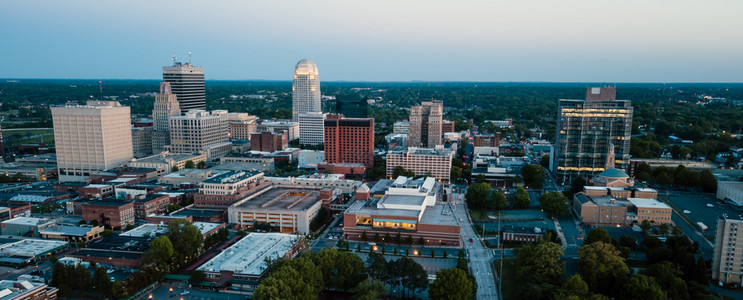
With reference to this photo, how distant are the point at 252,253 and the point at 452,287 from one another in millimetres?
26137

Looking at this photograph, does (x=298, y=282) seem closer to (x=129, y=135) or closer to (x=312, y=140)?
(x=129, y=135)

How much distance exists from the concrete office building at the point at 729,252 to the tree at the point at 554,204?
1037 inches

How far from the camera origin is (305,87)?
7190 inches

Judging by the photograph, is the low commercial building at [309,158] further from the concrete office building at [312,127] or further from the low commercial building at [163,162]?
the concrete office building at [312,127]

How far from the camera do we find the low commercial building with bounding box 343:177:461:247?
224ft

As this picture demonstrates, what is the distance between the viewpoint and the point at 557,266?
5334cm

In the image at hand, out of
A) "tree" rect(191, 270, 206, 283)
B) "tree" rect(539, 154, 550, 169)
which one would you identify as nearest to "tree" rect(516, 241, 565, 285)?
"tree" rect(191, 270, 206, 283)

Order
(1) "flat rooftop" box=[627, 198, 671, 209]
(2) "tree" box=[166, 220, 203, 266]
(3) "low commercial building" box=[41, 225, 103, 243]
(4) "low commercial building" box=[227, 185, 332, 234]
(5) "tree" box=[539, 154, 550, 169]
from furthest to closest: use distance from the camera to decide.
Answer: (5) "tree" box=[539, 154, 550, 169], (1) "flat rooftop" box=[627, 198, 671, 209], (4) "low commercial building" box=[227, 185, 332, 234], (3) "low commercial building" box=[41, 225, 103, 243], (2) "tree" box=[166, 220, 203, 266]

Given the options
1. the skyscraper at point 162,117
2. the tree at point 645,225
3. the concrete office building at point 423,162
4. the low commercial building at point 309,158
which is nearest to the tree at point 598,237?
the tree at point 645,225

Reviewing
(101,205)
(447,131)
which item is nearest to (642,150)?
(447,131)

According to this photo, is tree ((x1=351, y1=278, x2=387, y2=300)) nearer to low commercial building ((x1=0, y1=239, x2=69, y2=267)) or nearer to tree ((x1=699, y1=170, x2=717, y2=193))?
low commercial building ((x1=0, y1=239, x2=69, y2=267))

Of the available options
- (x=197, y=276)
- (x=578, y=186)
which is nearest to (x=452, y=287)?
(x=197, y=276)

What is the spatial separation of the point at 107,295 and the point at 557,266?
47633 millimetres

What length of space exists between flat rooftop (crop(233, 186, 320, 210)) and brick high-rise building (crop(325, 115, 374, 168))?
25.0 meters
